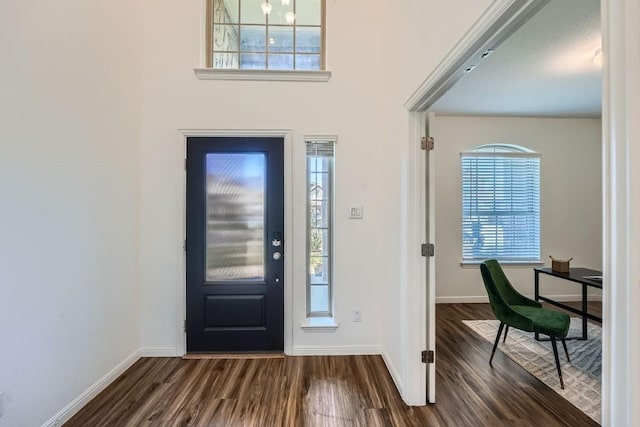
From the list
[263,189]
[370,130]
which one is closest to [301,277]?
[263,189]

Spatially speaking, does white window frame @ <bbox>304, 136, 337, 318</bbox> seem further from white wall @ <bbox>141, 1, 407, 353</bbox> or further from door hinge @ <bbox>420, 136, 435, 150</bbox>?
door hinge @ <bbox>420, 136, 435, 150</bbox>

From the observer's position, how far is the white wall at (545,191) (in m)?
4.45

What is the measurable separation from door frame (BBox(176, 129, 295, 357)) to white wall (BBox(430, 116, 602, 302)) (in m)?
2.63

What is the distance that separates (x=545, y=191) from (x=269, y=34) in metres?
4.47

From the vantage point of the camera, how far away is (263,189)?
2.85m

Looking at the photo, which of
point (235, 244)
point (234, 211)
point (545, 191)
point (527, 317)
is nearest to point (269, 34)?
point (234, 211)

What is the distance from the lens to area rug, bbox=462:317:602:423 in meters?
2.20

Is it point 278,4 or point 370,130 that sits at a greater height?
point 278,4

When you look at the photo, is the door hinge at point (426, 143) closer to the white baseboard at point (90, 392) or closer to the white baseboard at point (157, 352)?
the white baseboard at point (157, 352)

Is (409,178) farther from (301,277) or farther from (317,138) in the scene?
(301,277)

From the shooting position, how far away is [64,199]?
1962 mm

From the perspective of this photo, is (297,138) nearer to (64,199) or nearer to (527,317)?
(64,199)

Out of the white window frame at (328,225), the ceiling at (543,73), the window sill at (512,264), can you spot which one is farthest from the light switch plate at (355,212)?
the window sill at (512,264)

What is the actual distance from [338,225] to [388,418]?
156 centimetres
